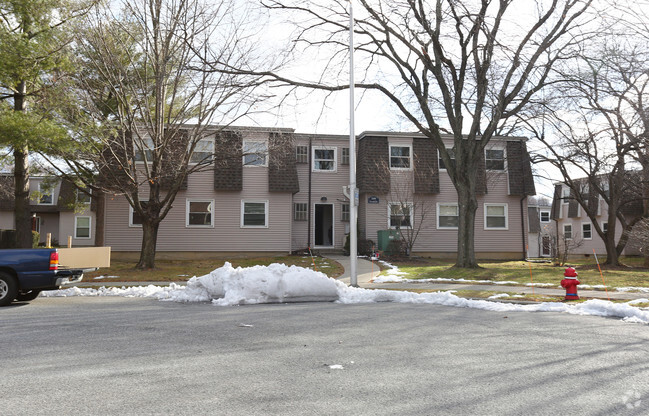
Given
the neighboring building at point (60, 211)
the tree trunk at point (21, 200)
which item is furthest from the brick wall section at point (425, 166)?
the tree trunk at point (21, 200)

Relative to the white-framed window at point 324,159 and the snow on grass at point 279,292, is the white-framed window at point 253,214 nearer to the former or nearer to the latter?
the white-framed window at point 324,159

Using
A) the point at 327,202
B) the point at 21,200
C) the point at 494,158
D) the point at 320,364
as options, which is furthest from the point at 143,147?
the point at 494,158

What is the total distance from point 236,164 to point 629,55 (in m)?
17.8

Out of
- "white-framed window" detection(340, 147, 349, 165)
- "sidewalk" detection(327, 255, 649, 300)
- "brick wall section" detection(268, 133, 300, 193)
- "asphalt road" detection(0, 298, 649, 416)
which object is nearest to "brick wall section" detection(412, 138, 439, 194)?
"white-framed window" detection(340, 147, 349, 165)

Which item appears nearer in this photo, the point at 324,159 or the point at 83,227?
the point at 324,159

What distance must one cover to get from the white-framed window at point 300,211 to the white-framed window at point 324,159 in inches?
84.0

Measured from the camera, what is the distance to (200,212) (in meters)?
24.8

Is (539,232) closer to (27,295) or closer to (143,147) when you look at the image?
(143,147)

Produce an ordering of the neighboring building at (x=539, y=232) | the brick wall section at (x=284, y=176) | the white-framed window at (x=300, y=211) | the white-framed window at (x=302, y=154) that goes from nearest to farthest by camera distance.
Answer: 1. the brick wall section at (x=284, y=176)
2. the white-framed window at (x=300, y=211)
3. the white-framed window at (x=302, y=154)
4. the neighboring building at (x=539, y=232)

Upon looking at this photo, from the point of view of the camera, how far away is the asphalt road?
13.0 ft

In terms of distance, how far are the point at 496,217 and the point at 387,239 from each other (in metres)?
7.31

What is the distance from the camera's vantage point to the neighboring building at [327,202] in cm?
2461

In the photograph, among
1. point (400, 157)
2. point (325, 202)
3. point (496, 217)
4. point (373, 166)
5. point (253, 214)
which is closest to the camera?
point (253, 214)

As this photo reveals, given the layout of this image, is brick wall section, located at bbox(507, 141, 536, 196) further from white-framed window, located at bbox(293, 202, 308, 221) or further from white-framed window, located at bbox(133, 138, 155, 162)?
white-framed window, located at bbox(133, 138, 155, 162)
